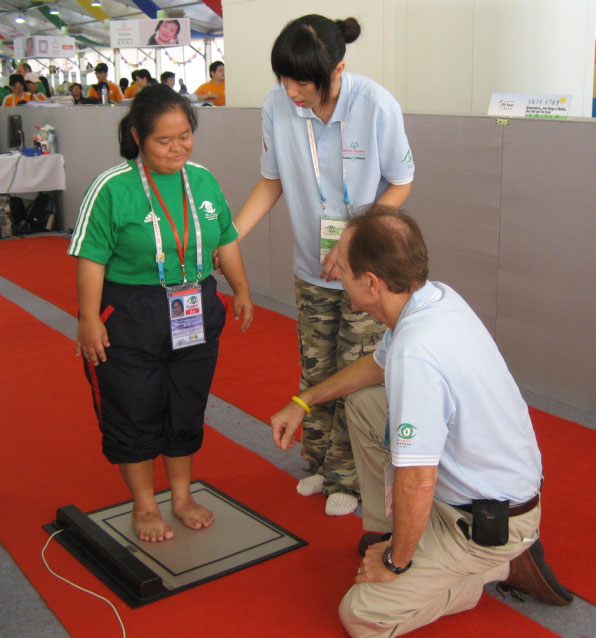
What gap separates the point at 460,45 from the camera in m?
4.59

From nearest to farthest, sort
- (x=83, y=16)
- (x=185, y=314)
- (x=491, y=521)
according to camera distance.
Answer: (x=491, y=521) → (x=185, y=314) → (x=83, y=16)

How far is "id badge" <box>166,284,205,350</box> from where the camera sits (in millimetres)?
2068

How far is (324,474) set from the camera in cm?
250

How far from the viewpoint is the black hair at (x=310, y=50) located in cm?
203

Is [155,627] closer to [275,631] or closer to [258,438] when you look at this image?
[275,631]

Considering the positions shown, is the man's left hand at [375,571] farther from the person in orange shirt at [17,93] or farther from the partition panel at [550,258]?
the person in orange shirt at [17,93]

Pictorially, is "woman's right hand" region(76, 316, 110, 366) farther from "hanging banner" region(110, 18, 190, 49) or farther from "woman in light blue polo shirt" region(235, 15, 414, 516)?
"hanging banner" region(110, 18, 190, 49)

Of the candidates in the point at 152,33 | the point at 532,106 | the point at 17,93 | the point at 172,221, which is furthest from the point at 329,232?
the point at 152,33

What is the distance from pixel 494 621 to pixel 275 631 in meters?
0.50

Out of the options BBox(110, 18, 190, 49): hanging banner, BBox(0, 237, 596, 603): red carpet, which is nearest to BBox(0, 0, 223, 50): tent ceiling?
BBox(110, 18, 190, 49): hanging banner

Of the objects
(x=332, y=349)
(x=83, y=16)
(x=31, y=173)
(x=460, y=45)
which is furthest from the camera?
(x=83, y=16)

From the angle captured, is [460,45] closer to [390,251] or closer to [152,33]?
[390,251]

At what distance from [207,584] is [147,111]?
45.7 inches

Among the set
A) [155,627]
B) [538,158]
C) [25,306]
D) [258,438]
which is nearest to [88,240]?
[155,627]
